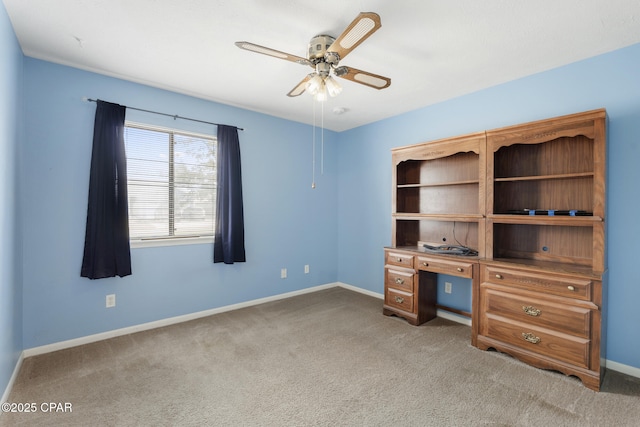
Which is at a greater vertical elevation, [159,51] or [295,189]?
[159,51]

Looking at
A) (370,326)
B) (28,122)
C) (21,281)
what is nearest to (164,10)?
(28,122)

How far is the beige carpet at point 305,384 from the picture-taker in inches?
72.3

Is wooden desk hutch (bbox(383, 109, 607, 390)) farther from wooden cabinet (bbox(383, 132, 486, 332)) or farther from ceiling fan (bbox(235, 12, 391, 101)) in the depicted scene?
ceiling fan (bbox(235, 12, 391, 101))

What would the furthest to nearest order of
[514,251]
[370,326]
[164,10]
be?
[370,326] < [514,251] < [164,10]

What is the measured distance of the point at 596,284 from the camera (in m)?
2.13

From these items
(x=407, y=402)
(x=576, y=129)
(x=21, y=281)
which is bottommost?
(x=407, y=402)

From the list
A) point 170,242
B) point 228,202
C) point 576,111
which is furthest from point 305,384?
point 576,111

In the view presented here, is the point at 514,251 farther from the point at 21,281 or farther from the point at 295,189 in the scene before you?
the point at 21,281

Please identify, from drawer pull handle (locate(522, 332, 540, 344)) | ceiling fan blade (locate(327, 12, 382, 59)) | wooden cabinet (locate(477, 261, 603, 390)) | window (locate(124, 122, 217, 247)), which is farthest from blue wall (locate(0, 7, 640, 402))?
ceiling fan blade (locate(327, 12, 382, 59))

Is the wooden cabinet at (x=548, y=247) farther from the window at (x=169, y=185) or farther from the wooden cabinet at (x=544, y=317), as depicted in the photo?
the window at (x=169, y=185)

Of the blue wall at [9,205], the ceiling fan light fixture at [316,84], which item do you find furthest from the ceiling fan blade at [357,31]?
the blue wall at [9,205]

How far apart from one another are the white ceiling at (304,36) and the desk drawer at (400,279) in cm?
199

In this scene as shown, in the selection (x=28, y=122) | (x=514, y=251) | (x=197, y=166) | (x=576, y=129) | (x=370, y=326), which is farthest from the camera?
(x=197, y=166)

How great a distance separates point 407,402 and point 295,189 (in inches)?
119
